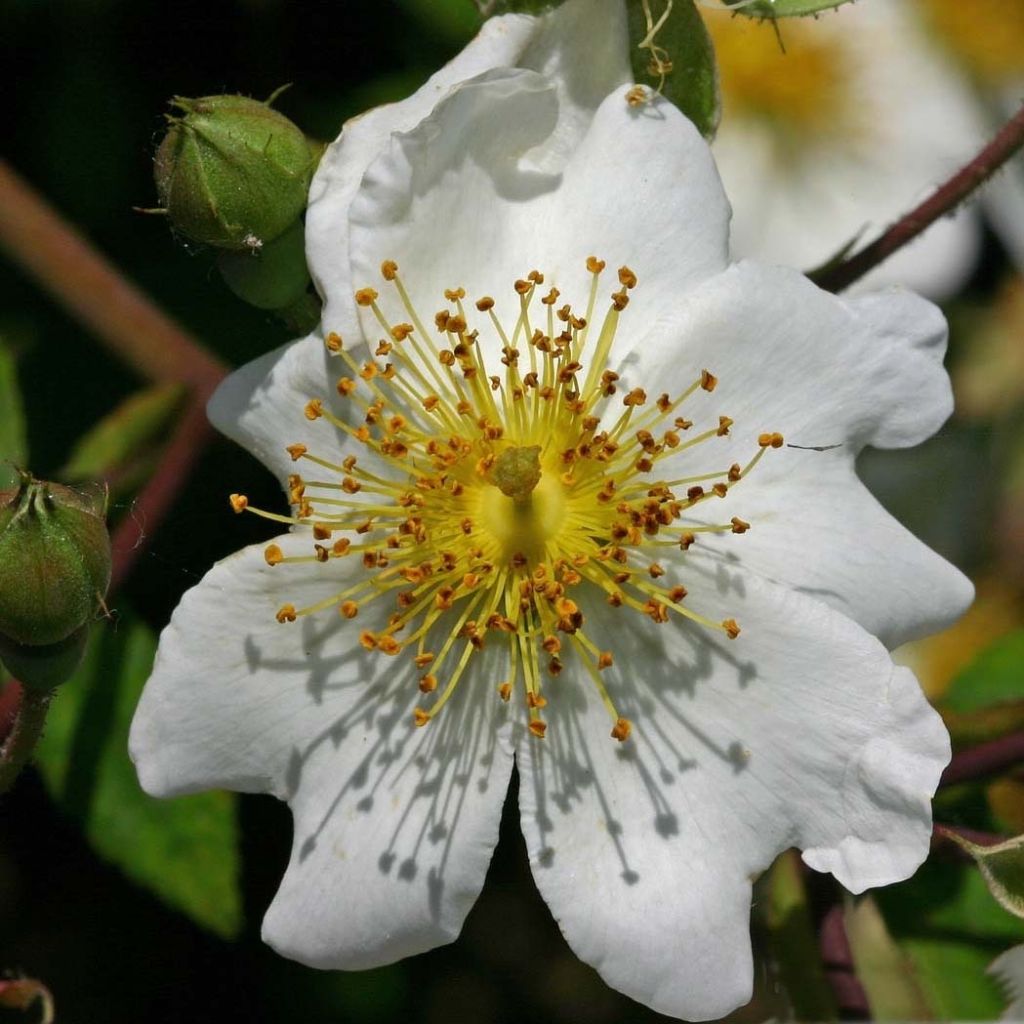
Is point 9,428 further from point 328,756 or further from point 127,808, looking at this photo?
point 328,756

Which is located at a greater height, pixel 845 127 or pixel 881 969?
pixel 845 127

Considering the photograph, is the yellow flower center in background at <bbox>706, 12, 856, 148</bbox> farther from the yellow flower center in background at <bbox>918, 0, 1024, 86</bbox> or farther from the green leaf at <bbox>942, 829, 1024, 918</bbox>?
the green leaf at <bbox>942, 829, 1024, 918</bbox>

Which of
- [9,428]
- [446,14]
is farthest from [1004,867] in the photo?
[446,14]

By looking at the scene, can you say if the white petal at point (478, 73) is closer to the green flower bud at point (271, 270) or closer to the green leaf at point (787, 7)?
the green flower bud at point (271, 270)

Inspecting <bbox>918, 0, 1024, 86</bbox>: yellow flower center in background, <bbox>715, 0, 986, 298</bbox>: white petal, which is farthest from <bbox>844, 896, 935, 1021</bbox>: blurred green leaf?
<bbox>918, 0, 1024, 86</bbox>: yellow flower center in background

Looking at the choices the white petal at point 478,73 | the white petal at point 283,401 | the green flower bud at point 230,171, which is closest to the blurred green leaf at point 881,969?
the white petal at point 283,401

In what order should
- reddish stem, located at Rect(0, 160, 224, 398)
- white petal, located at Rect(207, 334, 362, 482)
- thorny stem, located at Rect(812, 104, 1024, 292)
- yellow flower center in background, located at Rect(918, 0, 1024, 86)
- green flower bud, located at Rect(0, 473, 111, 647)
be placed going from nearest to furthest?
green flower bud, located at Rect(0, 473, 111, 647) → white petal, located at Rect(207, 334, 362, 482) → thorny stem, located at Rect(812, 104, 1024, 292) → reddish stem, located at Rect(0, 160, 224, 398) → yellow flower center in background, located at Rect(918, 0, 1024, 86)

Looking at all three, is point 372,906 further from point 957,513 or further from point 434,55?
point 957,513
